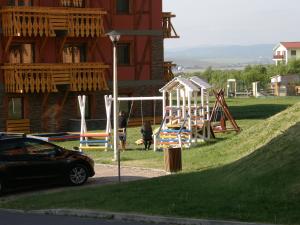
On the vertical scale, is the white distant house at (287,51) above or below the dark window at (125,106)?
above

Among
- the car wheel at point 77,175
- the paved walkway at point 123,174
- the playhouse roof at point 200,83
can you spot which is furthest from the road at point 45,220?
the playhouse roof at point 200,83

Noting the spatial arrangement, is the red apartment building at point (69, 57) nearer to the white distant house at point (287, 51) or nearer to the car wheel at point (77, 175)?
the car wheel at point (77, 175)

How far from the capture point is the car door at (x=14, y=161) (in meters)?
18.2

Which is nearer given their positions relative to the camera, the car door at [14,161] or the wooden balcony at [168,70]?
the car door at [14,161]

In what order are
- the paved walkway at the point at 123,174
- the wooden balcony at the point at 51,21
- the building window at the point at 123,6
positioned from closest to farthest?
the paved walkway at the point at 123,174, the wooden balcony at the point at 51,21, the building window at the point at 123,6

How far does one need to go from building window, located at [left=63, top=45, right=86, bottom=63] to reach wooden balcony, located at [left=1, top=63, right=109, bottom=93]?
56.8 inches

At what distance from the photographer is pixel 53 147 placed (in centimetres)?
1933

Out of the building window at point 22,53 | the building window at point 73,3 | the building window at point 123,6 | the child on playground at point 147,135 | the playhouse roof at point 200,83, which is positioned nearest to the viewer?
the child on playground at point 147,135

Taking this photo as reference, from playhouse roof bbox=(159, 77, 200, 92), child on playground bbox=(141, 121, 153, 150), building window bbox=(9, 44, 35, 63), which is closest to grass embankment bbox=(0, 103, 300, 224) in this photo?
child on playground bbox=(141, 121, 153, 150)

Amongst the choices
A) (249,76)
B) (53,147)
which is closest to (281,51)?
(249,76)

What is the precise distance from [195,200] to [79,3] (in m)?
29.9

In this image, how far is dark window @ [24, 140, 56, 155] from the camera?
1880 cm

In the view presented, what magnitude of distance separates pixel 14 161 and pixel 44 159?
91 centimetres

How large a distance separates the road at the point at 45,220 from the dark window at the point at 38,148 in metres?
3.87
